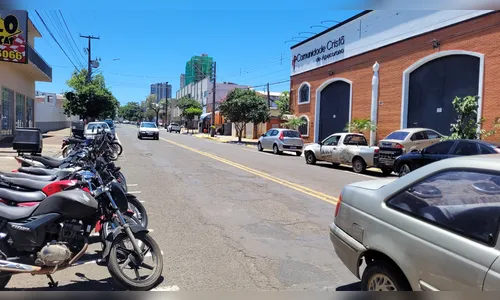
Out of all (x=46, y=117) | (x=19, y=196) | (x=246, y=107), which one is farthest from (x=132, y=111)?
(x=19, y=196)

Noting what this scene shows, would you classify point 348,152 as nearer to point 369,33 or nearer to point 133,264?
point 133,264

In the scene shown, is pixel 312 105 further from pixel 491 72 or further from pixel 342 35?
pixel 491 72

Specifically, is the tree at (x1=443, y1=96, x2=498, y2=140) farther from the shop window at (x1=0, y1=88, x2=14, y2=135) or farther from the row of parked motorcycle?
the shop window at (x1=0, y1=88, x2=14, y2=135)

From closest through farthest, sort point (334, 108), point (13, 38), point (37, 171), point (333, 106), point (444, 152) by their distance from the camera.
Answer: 1. point (37, 171)
2. point (444, 152)
3. point (13, 38)
4. point (334, 108)
5. point (333, 106)

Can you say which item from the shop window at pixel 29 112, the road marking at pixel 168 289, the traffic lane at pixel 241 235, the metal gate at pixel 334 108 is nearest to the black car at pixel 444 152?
the traffic lane at pixel 241 235

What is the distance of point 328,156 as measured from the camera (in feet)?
57.4

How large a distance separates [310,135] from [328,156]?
16.7m

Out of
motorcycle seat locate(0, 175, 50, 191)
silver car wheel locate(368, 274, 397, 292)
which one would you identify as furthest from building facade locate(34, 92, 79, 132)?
silver car wheel locate(368, 274, 397, 292)

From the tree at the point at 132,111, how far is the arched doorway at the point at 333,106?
439ft

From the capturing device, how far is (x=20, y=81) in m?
30.0

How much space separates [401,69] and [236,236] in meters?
21.0

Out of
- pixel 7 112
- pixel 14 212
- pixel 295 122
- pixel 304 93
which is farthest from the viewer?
pixel 304 93

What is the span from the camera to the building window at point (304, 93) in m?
34.7

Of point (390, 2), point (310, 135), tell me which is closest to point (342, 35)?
point (310, 135)
